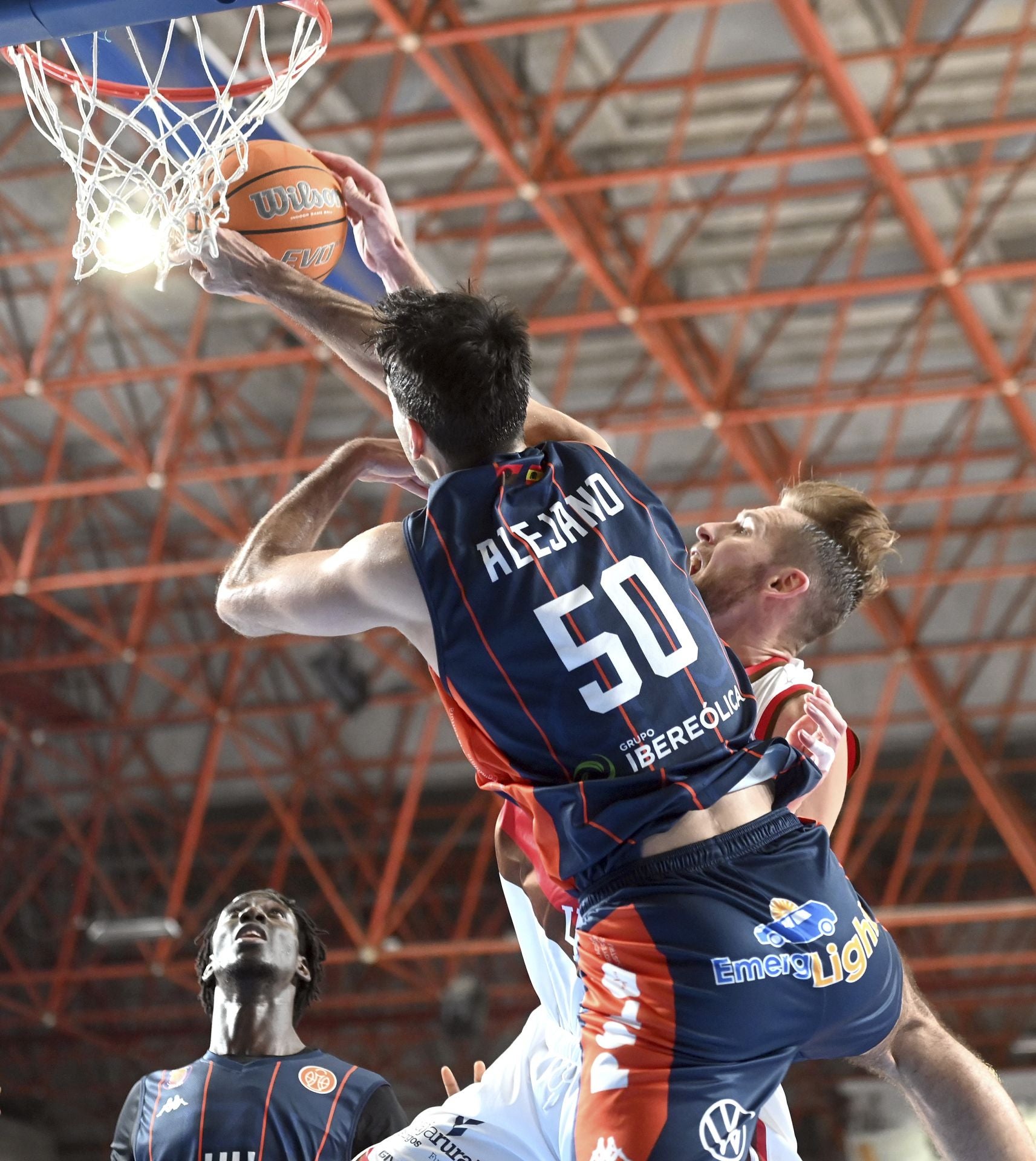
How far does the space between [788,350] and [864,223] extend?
15.7 ft

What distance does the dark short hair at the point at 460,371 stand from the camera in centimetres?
345

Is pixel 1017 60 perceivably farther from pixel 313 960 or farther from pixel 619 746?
pixel 619 746

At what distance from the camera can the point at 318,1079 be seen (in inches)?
228

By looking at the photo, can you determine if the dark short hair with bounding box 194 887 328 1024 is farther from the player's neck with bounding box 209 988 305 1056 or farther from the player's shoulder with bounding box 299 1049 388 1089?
the player's shoulder with bounding box 299 1049 388 1089

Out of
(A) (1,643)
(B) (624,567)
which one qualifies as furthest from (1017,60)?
(A) (1,643)

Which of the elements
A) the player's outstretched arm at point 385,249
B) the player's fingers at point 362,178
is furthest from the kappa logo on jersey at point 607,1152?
the player's fingers at point 362,178

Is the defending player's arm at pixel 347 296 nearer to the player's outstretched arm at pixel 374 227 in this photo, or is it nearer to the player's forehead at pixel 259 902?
the player's outstretched arm at pixel 374 227

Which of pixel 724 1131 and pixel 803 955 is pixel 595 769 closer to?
pixel 803 955

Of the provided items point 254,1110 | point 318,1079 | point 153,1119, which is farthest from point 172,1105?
point 318,1079

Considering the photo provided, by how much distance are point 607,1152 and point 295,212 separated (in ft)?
9.86

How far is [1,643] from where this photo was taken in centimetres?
2220

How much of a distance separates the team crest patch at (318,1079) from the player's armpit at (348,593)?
109 inches

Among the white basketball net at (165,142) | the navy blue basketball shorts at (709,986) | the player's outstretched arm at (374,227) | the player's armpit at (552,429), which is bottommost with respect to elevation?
the navy blue basketball shorts at (709,986)

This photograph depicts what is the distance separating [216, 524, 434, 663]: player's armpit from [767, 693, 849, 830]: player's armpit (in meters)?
0.97
